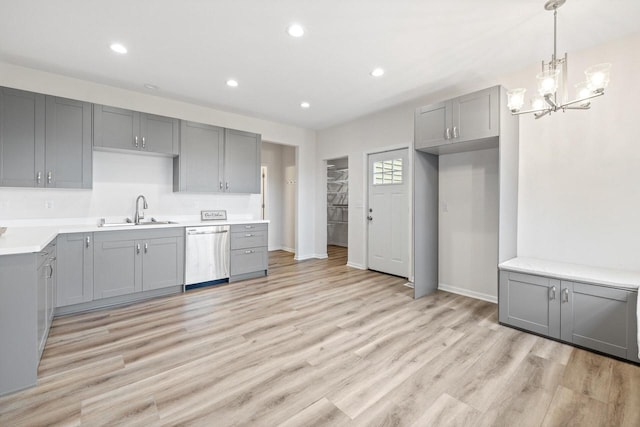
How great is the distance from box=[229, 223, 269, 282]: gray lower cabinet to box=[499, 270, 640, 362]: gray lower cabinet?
328 cm

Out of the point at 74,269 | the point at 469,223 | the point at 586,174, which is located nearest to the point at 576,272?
the point at 586,174

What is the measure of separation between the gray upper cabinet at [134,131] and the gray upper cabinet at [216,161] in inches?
6.7

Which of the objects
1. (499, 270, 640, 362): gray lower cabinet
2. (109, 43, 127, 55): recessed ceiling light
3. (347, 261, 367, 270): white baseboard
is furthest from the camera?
(347, 261, 367, 270): white baseboard

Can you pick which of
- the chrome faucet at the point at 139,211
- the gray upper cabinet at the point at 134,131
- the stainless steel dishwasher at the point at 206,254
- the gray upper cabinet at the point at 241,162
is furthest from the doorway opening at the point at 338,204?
the chrome faucet at the point at 139,211

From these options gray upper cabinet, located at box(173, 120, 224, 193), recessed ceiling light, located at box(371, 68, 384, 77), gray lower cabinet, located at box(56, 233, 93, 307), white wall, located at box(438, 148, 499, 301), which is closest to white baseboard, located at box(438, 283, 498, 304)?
white wall, located at box(438, 148, 499, 301)

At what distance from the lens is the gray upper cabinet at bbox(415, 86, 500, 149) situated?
296cm

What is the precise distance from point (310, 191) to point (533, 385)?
15.7 ft

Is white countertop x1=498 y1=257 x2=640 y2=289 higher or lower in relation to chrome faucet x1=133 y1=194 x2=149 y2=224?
lower

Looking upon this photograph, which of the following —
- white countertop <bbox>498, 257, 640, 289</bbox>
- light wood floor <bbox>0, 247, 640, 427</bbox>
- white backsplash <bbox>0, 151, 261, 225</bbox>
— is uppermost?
white backsplash <bbox>0, 151, 261, 225</bbox>

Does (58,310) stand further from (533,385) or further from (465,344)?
(533,385)

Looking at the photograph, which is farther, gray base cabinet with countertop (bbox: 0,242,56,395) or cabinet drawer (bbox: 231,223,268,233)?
cabinet drawer (bbox: 231,223,268,233)

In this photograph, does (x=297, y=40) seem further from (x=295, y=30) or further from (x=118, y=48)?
(x=118, y=48)

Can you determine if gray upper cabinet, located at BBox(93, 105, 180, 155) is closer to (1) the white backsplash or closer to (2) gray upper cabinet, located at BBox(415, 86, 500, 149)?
(1) the white backsplash

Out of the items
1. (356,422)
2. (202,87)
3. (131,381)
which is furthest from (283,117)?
(356,422)
